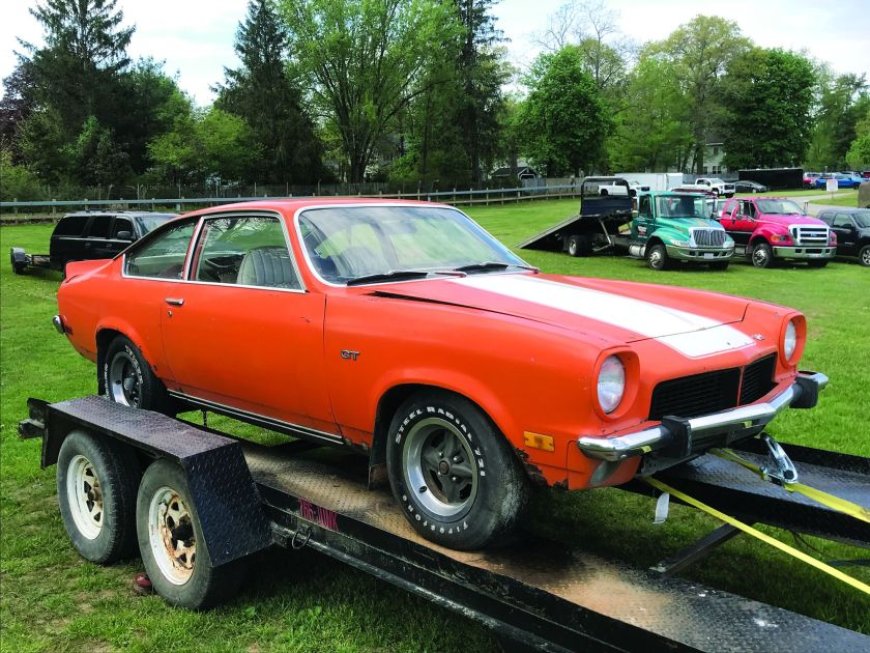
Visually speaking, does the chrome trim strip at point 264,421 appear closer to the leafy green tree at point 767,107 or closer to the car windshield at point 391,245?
the car windshield at point 391,245

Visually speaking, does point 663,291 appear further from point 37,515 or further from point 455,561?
point 37,515

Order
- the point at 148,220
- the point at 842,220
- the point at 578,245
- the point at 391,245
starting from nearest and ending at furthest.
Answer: the point at 391,245, the point at 148,220, the point at 842,220, the point at 578,245

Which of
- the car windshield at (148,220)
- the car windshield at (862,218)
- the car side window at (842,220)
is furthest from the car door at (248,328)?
the car windshield at (862,218)

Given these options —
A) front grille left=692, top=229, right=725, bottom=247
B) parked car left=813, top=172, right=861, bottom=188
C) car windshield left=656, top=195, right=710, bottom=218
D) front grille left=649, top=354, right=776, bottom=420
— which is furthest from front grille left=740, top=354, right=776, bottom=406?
parked car left=813, top=172, right=861, bottom=188

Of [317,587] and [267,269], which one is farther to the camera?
[267,269]

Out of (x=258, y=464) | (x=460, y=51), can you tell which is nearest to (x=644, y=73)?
(x=460, y=51)

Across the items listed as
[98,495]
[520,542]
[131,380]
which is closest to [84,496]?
[98,495]

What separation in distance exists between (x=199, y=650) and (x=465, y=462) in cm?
151

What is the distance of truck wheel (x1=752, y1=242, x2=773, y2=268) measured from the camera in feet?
68.2

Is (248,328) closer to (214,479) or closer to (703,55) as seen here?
(214,479)

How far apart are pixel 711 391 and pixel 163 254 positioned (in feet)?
11.5

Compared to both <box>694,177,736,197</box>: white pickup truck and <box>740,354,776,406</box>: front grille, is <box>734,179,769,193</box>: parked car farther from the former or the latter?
<box>740,354,776,406</box>: front grille

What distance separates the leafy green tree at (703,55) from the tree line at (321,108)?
16.9 ft

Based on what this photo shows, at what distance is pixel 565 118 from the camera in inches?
2212
